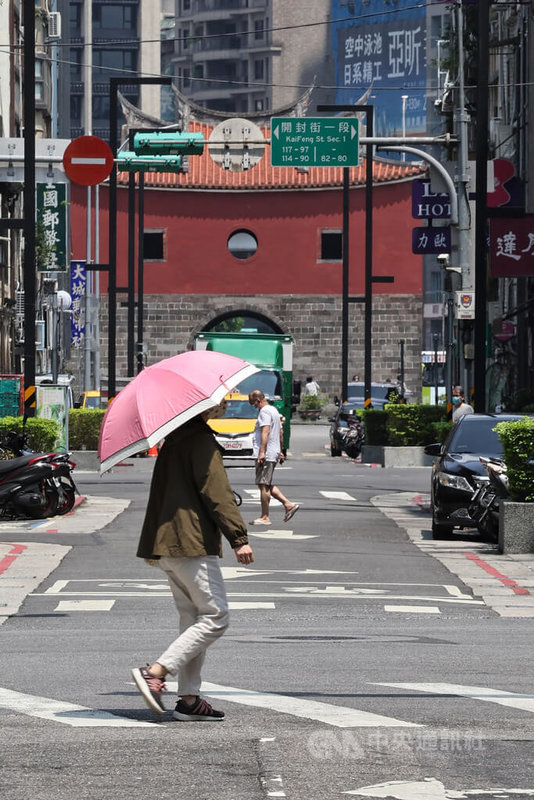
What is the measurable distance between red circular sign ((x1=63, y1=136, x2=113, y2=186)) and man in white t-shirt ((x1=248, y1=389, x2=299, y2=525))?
1073 centimetres

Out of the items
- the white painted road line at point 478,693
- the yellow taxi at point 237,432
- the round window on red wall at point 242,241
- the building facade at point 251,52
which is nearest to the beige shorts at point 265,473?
the white painted road line at point 478,693

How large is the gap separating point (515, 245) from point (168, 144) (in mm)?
7469

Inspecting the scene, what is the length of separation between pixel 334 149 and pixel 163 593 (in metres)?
22.4

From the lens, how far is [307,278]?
76.6 m

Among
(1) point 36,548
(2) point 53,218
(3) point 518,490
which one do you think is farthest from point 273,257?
(1) point 36,548

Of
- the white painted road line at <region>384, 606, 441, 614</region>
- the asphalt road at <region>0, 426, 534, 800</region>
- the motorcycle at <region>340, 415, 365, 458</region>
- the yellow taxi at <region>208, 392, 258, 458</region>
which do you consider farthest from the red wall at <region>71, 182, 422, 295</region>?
the white painted road line at <region>384, 606, 441, 614</region>

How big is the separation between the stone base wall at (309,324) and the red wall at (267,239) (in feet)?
1.64

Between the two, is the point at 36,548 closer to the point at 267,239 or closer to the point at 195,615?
the point at 195,615

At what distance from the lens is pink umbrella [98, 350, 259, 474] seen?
8.92m

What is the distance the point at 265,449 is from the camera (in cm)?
2305

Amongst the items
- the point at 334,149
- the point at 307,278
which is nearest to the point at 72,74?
the point at 307,278

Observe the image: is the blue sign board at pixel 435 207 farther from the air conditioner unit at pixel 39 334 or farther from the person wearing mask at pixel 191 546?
the air conditioner unit at pixel 39 334

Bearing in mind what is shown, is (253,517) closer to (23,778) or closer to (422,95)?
(23,778)

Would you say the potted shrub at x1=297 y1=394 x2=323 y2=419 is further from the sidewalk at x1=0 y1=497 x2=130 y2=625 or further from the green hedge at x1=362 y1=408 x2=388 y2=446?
the sidewalk at x1=0 y1=497 x2=130 y2=625
